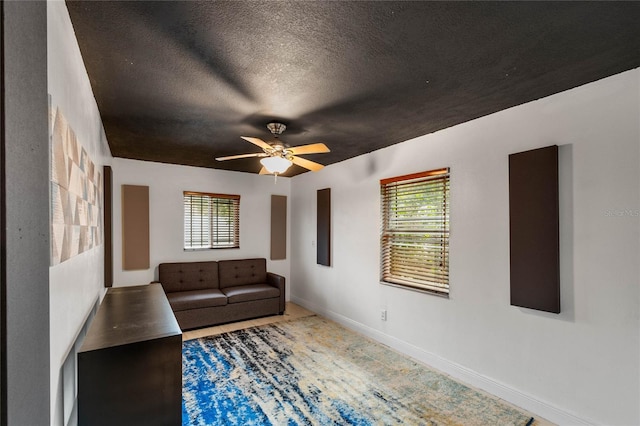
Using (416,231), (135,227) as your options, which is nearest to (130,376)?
(416,231)

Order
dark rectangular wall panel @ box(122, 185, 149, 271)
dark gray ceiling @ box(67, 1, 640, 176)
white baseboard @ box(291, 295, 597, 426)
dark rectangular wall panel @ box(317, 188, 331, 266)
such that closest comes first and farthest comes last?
dark gray ceiling @ box(67, 1, 640, 176)
white baseboard @ box(291, 295, 597, 426)
dark rectangular wall panel @ box(122, 185, 149, 271)
dark rectangular wall panel @ box(317, 188, 331, 266)

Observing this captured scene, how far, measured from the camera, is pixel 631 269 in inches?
74.1

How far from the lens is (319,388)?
8.59ft

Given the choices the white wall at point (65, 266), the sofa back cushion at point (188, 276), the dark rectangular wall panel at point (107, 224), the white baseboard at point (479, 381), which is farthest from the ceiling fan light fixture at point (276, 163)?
the sofa back cushion at point (188, 276)

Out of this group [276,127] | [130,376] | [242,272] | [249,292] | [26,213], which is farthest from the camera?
[242,272]

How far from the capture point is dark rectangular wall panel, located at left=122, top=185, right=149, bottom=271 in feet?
13.9

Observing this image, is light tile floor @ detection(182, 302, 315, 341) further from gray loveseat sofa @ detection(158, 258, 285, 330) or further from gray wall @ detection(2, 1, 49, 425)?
gray wall @ detection(2, 1, 49, 425)

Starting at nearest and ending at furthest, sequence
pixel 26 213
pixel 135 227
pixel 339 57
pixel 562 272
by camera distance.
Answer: pixel 26 213
pixel 339 57
pixel 562 272
pixel 135 227

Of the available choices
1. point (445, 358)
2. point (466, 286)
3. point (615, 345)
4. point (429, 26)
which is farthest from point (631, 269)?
point (429, 26)

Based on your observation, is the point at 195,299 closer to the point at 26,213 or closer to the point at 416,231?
the point at 416,231

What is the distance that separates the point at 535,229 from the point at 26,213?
2806 mm

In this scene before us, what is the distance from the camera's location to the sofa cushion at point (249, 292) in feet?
14.2

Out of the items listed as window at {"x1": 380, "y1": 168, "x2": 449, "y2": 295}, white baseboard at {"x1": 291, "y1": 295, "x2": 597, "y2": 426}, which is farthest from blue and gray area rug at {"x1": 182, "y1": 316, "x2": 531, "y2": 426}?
window at {"x1": 380, "y1": 168, "x2": 449, "y2": 295}

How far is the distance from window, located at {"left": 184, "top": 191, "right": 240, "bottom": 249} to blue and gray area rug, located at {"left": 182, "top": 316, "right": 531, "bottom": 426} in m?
1.71
